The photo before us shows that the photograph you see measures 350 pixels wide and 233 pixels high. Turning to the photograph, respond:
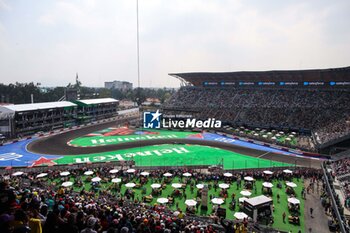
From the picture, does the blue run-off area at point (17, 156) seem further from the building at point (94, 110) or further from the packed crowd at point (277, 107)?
the packed crowd at point (277, 107)

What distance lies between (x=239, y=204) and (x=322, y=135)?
133 ft

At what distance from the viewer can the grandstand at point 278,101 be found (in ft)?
218

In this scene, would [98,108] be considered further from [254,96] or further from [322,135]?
[322,135]

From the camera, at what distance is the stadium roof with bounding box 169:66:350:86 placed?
72.3 m

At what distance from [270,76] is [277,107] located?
12.8 m

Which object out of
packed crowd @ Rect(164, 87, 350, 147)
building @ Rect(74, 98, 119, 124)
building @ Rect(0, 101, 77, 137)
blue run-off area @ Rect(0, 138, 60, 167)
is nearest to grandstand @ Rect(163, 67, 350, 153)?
packed crowd @ Rect(164, 87, 350, 147)

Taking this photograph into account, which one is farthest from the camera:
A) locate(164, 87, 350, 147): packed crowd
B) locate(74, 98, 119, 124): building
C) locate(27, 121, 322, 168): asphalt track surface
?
locate(74, 98, 119, 124): building

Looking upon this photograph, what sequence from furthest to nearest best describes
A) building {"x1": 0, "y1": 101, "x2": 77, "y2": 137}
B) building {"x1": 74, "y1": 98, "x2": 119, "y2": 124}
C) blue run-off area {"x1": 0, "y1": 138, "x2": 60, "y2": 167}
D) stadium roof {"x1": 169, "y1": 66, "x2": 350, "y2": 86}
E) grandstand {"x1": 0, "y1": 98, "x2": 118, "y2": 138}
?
building {"x1": 74, "y1": 98, "x2": 119, "y2": 124} < stadium roof {"x1": 169, "y1": 66, "x2": 350, "y2": 86} < grandstand {"x1": 0, "y1": 98, "x2": 118, "y2": 138} < building {"x1": 0, "y1": 101, "x2": 77, "y2": 137} < blue run-off area {"x1": 0, "y1": 138, "x2": 60, "y2": 167}

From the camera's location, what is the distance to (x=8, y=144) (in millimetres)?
59594

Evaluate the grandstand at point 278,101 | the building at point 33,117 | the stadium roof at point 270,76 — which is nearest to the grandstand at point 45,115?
the building at point 33,117

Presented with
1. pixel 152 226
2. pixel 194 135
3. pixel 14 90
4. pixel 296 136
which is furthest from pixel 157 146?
pixel 14 90

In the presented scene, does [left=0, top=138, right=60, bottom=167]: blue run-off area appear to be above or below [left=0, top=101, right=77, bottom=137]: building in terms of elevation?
below

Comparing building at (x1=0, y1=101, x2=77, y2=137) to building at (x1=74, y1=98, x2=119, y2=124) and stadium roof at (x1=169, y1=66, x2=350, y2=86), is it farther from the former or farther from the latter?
stadium roof at (x1=169, y1=66, x2=350, y2=86)

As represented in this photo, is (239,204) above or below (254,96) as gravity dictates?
below
